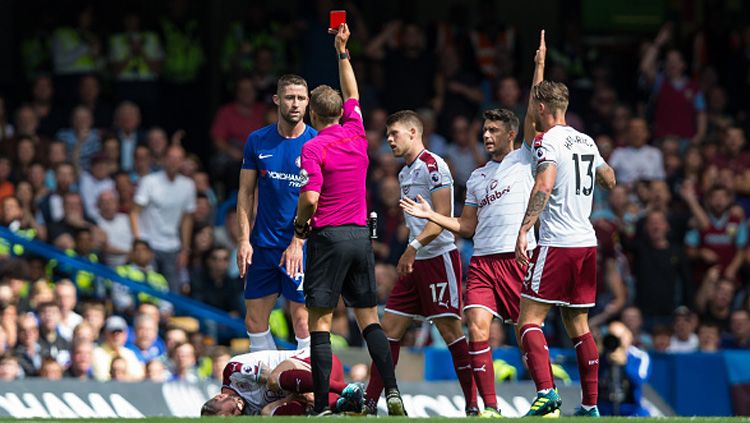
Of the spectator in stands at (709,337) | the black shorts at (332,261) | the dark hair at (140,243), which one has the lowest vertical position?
the spectator in stands at (709,337)

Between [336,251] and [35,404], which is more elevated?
[336,251]

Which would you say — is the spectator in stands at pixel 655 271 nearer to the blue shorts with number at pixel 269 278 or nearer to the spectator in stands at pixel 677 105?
the spectator in stands at pixel 677 105

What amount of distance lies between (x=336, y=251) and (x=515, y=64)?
10668 mm

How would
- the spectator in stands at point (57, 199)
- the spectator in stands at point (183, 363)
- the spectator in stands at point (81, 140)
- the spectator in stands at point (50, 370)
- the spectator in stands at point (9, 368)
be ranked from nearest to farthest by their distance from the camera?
the spectator in stands at point (9, 368)
the spectator in stands at point (50, 370)
the spectator in stands at point (183, 363)
the spectator in stands at point (57, 199)
the spectator in stands at point (81, 140)

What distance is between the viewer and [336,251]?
1149cm

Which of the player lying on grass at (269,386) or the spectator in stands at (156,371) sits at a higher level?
the player lying on grass at (269,386)

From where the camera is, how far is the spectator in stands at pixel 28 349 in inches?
619

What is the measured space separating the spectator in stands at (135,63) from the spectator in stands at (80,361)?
207 inches

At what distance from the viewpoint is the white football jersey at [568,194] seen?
38.0ft

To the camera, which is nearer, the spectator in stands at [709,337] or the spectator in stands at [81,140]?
the spectator in stands at [709,337]

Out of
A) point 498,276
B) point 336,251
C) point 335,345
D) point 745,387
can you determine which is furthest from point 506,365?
point 336,251

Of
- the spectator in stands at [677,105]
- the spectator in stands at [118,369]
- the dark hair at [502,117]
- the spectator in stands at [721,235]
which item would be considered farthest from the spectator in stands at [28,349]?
the spectator in stands at [677,105]

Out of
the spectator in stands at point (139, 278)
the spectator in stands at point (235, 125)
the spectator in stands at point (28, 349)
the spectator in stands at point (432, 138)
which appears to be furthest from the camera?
the spectator in stands at point (432, 138)

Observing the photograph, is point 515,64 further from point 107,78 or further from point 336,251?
point 336,251
